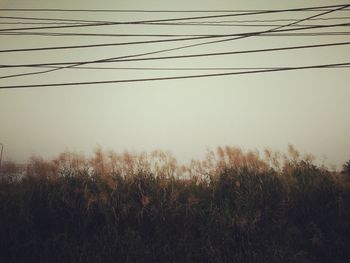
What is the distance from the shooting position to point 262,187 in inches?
364

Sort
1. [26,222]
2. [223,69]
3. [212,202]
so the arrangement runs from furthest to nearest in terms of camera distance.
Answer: [212,202] → [26,222] → [223,69]

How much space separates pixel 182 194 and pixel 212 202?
1.07 meters

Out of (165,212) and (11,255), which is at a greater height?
(165,212)

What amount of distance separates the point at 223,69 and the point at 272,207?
518cm

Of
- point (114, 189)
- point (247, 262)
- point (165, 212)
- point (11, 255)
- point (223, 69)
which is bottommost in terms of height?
point (247, 262)

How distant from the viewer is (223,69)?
231 inches

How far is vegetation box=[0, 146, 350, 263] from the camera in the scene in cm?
770

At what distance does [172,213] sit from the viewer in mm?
8539

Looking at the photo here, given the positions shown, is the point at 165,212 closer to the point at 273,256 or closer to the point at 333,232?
the point at 273,256

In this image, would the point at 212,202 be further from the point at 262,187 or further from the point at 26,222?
the point at 26,222

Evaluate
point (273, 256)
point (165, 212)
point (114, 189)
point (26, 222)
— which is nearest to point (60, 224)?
point (26, 222)

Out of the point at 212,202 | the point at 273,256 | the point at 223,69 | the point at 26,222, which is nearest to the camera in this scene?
the point at 223,69

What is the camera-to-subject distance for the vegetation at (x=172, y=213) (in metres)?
7.70

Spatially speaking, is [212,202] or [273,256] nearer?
[273,256]
